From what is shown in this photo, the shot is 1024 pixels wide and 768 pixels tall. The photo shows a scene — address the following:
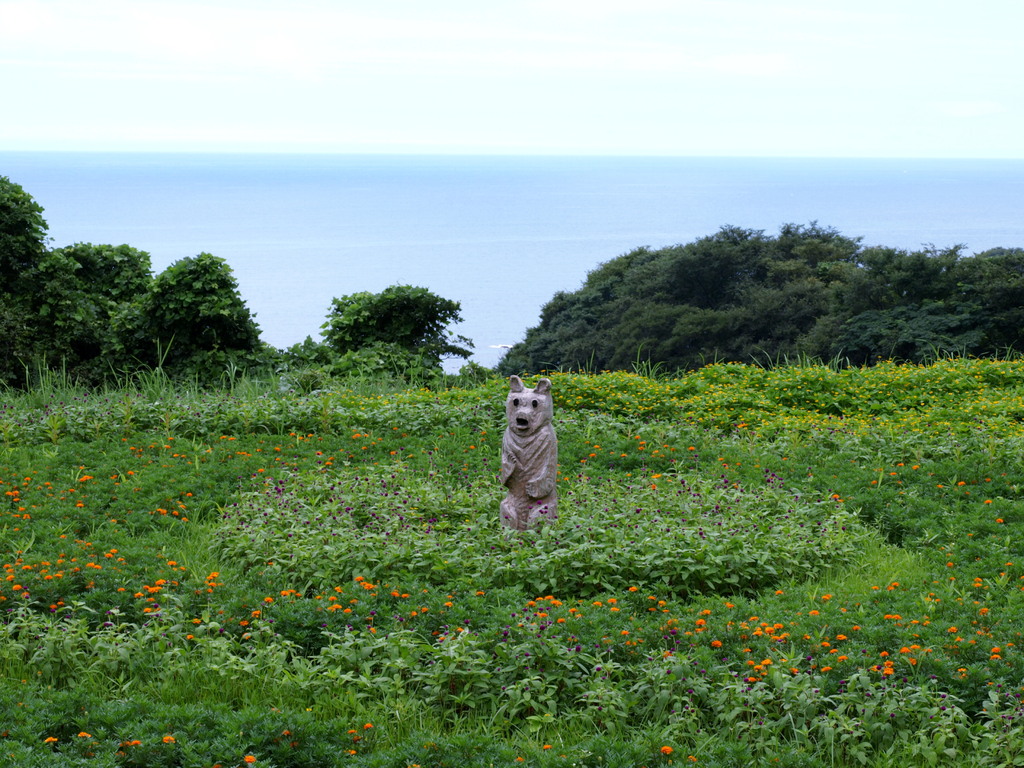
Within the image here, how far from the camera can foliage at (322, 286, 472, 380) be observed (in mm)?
16094

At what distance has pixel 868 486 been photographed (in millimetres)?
8164

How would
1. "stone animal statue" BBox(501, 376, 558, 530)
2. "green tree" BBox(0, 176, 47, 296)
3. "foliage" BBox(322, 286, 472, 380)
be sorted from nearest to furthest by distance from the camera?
"stone animal statue" BBox(501, 376, 558, 530)
"green tree" BBox(0, 176, 47, 296)
"foliage" BBox(322, 286, 472, 380)

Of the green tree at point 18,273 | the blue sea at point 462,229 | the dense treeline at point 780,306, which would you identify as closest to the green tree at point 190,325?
the green tree at point 18,273

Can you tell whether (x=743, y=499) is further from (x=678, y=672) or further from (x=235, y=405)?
(x=235, y=405)

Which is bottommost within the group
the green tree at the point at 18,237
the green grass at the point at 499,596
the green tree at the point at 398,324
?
the green grass at the point at 499,596

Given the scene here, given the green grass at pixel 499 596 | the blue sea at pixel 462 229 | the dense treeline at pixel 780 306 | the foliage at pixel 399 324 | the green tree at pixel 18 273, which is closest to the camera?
the green grass at pixel 499 596

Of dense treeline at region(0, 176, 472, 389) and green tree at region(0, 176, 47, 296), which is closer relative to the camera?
green tree at region(0, 176, 47, 296)

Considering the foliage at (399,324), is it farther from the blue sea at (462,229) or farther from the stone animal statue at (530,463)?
the stone animal statue at (530,463)

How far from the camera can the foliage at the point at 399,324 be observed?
16094 mm

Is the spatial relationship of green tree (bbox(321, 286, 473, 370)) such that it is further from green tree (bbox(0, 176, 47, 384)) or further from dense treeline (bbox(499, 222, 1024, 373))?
green tree (bbox(0, 176, 47, 384))

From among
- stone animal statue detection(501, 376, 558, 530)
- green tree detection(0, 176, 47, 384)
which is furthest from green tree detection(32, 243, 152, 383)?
stone animal statue detection(501, 376, 558, 530)

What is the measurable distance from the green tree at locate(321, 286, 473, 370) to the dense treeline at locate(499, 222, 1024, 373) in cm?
264

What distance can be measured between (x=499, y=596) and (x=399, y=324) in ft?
35.3

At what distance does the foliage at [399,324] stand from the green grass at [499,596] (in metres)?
5.97
